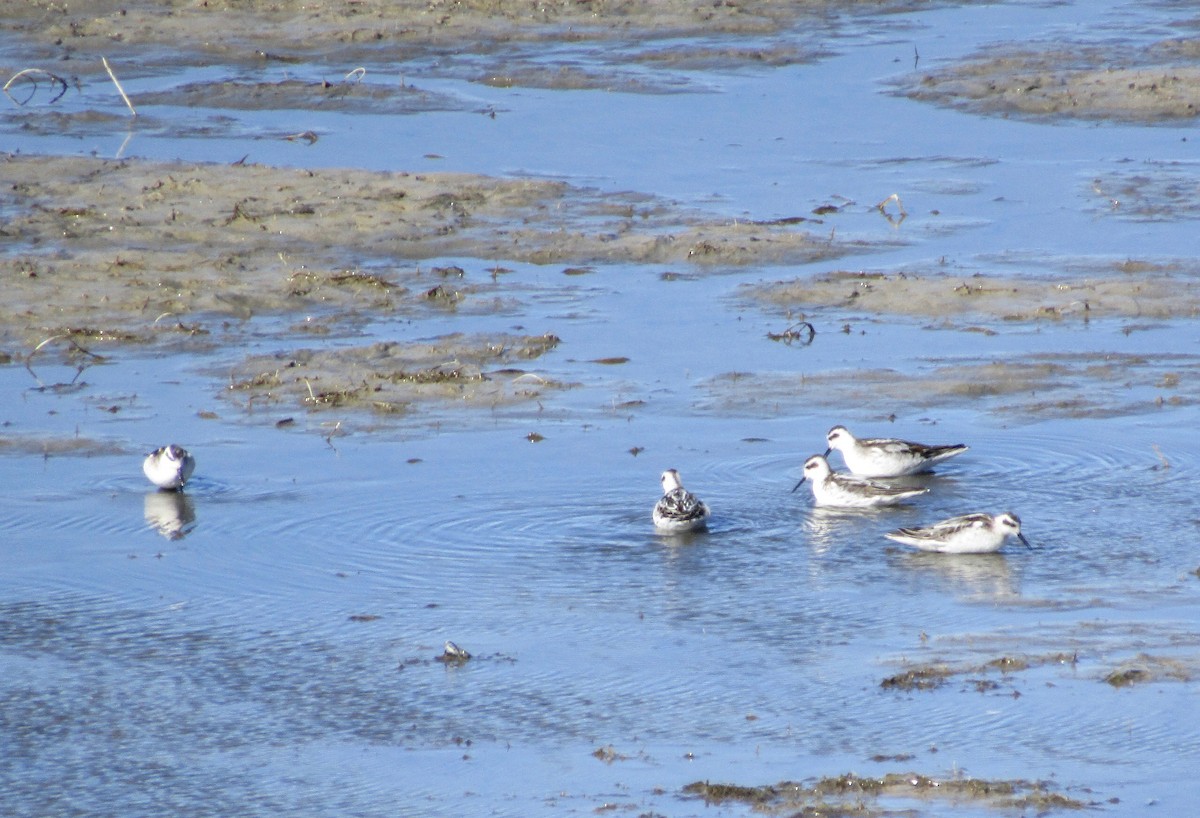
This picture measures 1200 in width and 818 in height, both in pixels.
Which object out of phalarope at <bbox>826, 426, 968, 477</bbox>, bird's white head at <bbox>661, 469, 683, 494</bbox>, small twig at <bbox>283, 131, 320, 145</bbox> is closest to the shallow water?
phalarope at <bbox>826, 426, 968, 477</bbox>

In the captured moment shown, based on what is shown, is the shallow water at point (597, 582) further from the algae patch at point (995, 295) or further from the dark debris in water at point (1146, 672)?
the algae patch at point (995, 295)

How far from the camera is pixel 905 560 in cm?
1180

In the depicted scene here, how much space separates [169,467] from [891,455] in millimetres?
4766

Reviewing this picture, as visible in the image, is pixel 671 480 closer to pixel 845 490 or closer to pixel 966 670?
pixel 845 490

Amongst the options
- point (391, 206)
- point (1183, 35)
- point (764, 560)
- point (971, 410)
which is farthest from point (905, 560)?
point (1183, 35)

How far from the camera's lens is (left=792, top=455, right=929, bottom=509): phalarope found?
42.4 ft

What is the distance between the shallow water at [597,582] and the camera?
8805 millimetres

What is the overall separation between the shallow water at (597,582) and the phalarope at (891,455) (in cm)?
15

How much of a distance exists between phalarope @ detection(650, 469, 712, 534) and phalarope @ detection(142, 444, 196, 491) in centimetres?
312

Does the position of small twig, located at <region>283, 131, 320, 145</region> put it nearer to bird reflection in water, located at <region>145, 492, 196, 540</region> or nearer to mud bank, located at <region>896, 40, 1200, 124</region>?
mud bank, located at <region>896, 40, 1200, 124</region>

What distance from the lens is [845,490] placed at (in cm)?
1293

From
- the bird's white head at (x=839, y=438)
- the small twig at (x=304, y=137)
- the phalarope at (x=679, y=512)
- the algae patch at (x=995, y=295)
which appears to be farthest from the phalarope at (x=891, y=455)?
the small twig at (x=304, y=137)

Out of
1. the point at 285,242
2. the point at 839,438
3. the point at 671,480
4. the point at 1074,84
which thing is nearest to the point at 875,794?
the point at 671,480

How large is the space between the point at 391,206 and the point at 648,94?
26.0 ft
